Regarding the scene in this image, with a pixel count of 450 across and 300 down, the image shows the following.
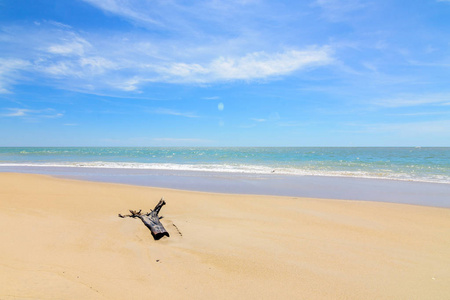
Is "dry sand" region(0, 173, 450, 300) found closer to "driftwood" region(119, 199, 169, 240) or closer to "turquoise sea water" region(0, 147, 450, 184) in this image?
"driftwood" region(119, 199, 169, 240)

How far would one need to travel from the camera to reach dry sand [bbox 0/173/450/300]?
129 inches

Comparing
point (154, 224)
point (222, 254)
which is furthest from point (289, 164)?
point (222, 254)

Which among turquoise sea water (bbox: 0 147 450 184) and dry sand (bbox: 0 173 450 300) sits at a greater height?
turquoise sea water (bbox: 0 147 450 184)

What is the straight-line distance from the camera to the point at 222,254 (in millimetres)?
4367

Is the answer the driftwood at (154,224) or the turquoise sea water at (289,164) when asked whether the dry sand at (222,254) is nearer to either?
the driftwood at (154,224)

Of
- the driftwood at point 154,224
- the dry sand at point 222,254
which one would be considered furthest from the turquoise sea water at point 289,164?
the driftwood at point 154,224

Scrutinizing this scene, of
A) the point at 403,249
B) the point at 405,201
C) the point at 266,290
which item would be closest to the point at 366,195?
the point at 405,201

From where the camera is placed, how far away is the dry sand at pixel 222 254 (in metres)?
3.29

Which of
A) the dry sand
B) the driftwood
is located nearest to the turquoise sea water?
the dry sand

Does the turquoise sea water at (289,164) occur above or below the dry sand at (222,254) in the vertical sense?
above

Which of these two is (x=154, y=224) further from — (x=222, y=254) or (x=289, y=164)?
(x=289, y=164)

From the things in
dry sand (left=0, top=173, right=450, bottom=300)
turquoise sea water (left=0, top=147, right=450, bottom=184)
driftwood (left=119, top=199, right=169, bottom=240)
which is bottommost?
dry sand (left=0, top=173, right=450, bottom=300)

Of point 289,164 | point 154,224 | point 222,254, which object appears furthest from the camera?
point 289,164

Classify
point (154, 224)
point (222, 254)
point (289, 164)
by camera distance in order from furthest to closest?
point (289, 164) → point (154, 224) → point (222, 254)
